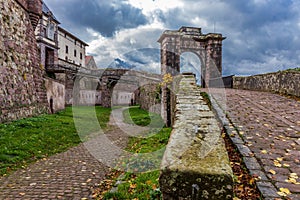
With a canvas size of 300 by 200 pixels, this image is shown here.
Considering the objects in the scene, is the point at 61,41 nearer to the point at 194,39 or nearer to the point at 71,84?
the point at 71,84

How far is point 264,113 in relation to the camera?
23.1ft

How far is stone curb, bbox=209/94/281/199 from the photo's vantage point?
8.99 feet

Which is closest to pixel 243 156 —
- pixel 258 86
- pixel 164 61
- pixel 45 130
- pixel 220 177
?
pixel 220 177

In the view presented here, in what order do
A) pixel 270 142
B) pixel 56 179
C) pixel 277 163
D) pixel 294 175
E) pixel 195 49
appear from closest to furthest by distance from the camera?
pixel 294 175 < pixel 277 163 < pixel 270 142 < pixel 56 179 < pixel 195 49

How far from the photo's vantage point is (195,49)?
18.1 metres

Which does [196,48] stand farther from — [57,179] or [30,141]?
[57,179]

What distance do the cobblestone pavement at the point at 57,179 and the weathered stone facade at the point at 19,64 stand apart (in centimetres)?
440

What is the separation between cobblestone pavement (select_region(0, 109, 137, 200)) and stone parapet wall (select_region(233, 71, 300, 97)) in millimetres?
8904

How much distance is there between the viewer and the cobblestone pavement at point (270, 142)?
A: 2.98 meters

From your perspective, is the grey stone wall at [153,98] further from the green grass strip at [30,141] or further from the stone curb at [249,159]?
the stone curb at [249,159]

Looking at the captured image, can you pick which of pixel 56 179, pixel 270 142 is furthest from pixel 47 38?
pixel 270 142

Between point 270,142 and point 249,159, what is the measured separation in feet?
3.68

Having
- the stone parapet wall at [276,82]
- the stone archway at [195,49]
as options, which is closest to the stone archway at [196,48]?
the stone archway at [195,49]

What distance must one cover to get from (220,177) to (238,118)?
5030mm
